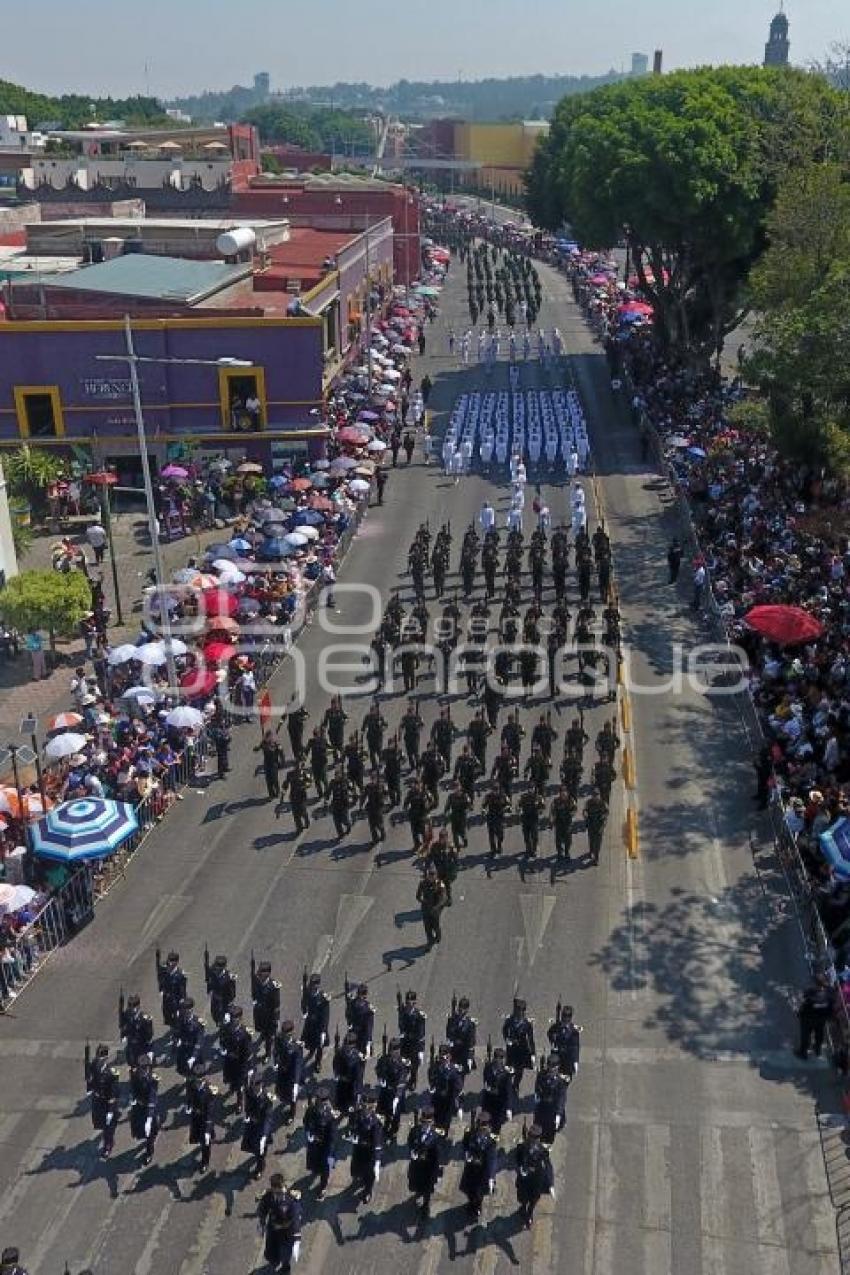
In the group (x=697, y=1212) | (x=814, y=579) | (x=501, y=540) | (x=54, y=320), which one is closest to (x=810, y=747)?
(x=814, y=579)

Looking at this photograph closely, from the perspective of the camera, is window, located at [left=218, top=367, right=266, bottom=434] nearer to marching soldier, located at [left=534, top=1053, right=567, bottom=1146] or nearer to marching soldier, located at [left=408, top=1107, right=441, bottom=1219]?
Result: marching soldier, located at [left=534, top=1053, right=567, bottom=1146]

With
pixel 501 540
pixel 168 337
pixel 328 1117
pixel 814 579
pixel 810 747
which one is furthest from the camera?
pixel 168 337

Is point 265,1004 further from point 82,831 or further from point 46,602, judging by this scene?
point 46,602

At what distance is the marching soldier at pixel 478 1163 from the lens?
11508 millimetres

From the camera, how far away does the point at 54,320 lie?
35.4 m

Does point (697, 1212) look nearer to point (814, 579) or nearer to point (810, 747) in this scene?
point (810, 747)

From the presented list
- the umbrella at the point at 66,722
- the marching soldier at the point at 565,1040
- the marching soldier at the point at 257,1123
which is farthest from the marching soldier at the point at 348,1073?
the umbrella at the point at 66,722

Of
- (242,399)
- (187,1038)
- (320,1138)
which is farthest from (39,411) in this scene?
(320,1138)

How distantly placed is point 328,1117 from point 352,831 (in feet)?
23.7

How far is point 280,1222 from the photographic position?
35.5 feet

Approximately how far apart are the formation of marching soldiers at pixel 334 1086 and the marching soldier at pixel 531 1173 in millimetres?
14

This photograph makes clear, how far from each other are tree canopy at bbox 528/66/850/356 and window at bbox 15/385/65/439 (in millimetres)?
20612

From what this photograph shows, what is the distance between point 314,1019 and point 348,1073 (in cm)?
103

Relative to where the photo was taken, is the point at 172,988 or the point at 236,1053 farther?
the point at 172,988
